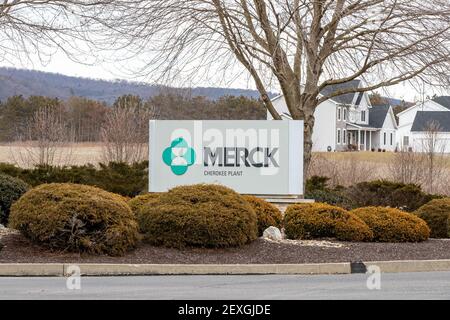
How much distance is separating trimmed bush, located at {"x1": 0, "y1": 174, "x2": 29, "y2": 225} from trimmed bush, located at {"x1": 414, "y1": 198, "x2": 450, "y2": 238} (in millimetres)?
9535

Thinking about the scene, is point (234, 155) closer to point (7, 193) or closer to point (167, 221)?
point (7, 193)

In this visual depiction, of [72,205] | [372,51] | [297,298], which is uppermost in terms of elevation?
[372,51]

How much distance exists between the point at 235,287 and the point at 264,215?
471 cm

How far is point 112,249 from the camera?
41.9 feet

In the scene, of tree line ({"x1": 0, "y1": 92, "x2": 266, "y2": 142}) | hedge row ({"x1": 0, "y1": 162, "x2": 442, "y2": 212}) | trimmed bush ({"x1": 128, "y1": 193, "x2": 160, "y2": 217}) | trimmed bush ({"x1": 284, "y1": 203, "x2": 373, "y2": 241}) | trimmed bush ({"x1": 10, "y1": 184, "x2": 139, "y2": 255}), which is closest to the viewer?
trimmed bush ({"x1": 10, "y1": 184, "x2": 139, "y2": 255})

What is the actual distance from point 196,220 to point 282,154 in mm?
6200

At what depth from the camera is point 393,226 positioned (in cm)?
1532

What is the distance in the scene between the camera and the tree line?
42.0 meters

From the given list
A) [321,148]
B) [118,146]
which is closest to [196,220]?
[118,146]

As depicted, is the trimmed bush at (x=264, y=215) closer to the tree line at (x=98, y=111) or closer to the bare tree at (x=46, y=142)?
the tree line at (x=98, y=111)

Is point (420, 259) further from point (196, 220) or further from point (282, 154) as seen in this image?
point (282, 154)

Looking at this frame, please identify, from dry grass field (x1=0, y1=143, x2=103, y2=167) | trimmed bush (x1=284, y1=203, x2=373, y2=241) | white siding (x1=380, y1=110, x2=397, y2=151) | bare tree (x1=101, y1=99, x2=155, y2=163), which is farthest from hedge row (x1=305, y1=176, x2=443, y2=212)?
white siding (x1=380, y1=110, x2=397, y2=151)

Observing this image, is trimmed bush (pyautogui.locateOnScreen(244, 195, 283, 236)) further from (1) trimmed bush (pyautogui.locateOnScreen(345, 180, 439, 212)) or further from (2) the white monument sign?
(1) trimmed bush (pyautogui.locateOnScreen(345, 180, 439, 212))

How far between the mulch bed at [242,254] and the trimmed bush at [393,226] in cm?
96
